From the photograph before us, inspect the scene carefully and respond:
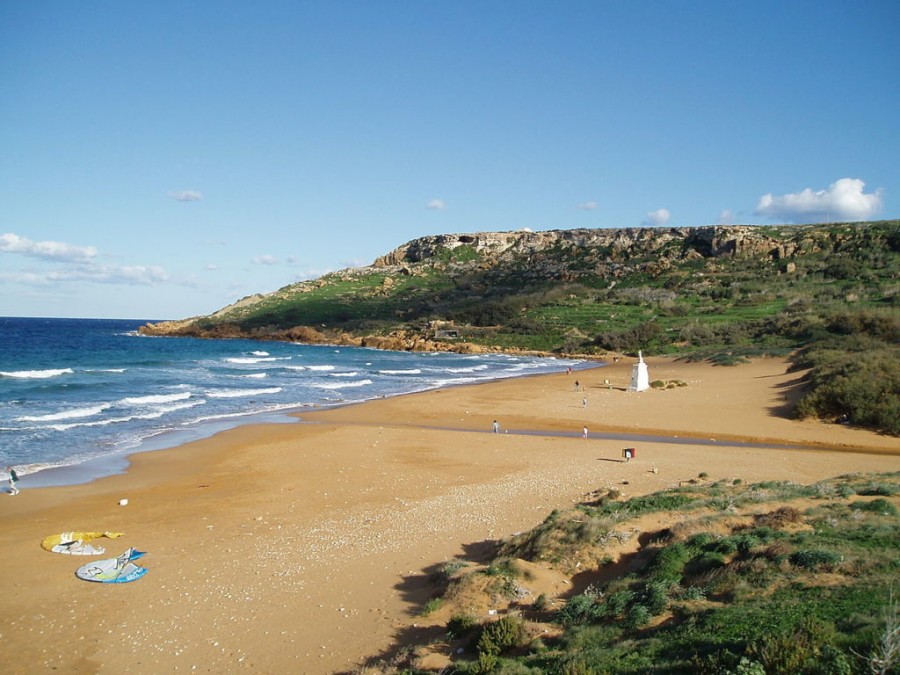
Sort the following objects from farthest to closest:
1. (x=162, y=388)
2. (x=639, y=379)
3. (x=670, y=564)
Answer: (x=162, y=388) → (x=639, y=379) → (x=670, y=564)

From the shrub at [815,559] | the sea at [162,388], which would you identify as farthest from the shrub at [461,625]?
the sea at [162,388]

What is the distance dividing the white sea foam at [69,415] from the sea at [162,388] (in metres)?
0.04

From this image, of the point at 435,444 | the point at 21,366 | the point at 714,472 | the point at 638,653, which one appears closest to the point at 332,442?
the point at 435,444

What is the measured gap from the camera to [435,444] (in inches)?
937

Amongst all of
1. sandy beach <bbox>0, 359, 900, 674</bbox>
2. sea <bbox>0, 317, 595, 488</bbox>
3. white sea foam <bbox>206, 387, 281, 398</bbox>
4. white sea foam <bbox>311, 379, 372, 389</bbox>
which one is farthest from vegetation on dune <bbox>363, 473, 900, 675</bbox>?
white sea foam <bbox>311, 379, 372, 389</bbox>

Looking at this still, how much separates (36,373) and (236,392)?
60.2 feet

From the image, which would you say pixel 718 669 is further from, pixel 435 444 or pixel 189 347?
pixel 189 347

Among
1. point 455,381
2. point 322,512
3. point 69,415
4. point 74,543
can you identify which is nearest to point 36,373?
point 69,415

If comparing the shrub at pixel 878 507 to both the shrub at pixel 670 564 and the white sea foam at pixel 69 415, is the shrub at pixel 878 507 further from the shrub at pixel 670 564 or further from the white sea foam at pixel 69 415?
the white sea foam at pixel 69 415

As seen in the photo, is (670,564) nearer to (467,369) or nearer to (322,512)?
(322,512)

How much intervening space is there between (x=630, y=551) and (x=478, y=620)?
344 cm

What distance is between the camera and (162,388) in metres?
38.8

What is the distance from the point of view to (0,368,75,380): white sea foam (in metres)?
42.9

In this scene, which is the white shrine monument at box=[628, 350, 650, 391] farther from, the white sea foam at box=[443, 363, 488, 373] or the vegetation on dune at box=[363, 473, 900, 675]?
the vegetation on dune at box=[363, 473, 900, 675]
